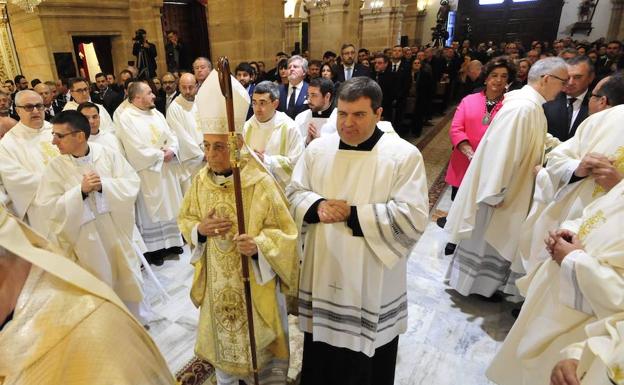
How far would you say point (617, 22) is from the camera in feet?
55.5

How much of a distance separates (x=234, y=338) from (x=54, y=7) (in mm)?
10329

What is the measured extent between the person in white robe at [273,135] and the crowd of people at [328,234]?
0.05ft

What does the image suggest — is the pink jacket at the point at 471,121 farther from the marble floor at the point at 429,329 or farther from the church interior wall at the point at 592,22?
the church interior wall at the point at 592,22

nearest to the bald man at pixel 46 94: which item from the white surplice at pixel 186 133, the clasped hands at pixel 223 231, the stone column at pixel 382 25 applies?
the white surplice at pixel 186 133

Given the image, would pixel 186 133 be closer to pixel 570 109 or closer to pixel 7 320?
pixel 7 320

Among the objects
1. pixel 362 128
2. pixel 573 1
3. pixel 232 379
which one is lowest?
pixel 232 379

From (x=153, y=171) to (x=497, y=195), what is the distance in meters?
3.77

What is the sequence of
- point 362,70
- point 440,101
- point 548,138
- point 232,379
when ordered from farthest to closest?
point 440,101 → point 362,70 → point 548,138 → point 232,379

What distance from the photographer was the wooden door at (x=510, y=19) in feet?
63.4

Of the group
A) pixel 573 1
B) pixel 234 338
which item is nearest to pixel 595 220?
pixel 234 338

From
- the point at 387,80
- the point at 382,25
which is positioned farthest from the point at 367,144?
the point at 382,25

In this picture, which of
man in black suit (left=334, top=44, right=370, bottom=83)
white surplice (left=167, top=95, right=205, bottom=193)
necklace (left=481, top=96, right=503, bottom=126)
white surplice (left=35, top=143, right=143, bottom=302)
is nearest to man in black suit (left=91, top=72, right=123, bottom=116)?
white surplice (left=167, top=95, right=205, bottom=193)

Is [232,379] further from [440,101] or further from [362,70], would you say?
[440,101]

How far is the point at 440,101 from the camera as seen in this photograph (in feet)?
41.3
